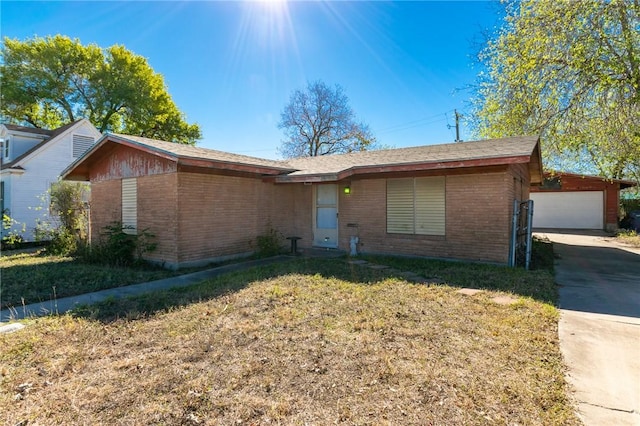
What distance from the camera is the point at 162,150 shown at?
7.66 m

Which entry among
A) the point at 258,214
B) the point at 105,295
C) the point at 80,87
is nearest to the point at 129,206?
the point at 258,214

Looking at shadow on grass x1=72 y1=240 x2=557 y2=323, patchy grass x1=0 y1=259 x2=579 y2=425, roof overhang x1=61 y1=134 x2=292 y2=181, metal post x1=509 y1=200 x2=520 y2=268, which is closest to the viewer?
patchy grass x1=0 y1=259 x2=579 y2=425

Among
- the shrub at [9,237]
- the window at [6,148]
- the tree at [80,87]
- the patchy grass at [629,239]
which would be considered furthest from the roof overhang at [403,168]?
the tree at [80,87]

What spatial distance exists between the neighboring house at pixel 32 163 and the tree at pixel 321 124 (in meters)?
15.6

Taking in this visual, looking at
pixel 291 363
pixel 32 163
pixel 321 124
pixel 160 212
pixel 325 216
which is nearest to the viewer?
pixel 291 363

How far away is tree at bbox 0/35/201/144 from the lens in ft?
70.9

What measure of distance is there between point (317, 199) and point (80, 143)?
1364cm

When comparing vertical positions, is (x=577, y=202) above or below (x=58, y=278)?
above

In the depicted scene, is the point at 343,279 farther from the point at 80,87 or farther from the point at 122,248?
the point at 80,87

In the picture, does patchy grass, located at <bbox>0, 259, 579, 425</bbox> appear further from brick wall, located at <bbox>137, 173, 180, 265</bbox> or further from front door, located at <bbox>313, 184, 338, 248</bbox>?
front door, located at <bbox>313, 184, 338, 248</bbox>

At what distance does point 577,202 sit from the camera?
20875 mm

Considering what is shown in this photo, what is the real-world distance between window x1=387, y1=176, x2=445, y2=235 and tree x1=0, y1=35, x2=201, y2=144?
77.5 ft

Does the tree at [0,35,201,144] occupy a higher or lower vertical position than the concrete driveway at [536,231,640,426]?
higher

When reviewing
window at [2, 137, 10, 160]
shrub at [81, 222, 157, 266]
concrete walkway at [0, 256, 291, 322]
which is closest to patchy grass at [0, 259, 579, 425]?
concrete walkway at [0, 256, 291, 322]
